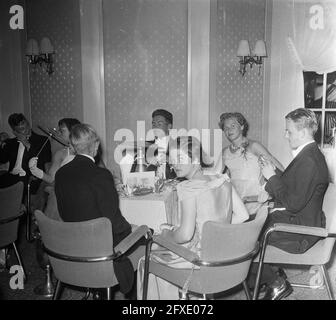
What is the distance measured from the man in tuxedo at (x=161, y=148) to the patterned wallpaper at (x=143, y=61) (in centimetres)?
57

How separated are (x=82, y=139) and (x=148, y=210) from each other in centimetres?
66

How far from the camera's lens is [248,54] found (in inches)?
177

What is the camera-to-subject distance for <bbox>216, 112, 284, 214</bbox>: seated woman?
3188mm

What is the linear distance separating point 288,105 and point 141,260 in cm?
312

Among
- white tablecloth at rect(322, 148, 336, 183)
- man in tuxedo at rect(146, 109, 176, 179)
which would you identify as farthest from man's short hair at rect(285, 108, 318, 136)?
white tablecloth at rect(322, 148, 336, 183)

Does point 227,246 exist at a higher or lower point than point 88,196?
lower

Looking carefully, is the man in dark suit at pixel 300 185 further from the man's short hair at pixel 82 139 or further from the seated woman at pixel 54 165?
the seated woman at pixel 54 165

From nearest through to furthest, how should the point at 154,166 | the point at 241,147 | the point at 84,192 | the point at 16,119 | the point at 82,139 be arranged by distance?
1. the point at 84,192
2. the point at 82,139
3. the point at 154,166
4. the point at 241,147
5. the point at 16,119

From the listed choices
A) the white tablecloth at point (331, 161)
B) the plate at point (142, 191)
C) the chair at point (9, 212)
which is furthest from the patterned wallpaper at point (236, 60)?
the chair at point (9, 212)

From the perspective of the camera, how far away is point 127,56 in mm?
4602

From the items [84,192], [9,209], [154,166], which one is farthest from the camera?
[154,166]

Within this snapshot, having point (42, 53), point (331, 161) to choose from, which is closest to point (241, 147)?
point (331, 161)

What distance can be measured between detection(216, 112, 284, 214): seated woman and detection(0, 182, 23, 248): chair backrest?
1684 mm

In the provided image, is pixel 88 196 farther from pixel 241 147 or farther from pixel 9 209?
pixel 241 147
